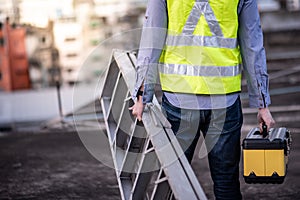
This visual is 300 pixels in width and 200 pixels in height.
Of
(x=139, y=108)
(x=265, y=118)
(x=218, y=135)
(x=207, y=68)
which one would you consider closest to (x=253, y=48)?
(x=207, y=68)

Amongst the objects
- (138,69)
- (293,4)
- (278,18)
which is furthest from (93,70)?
(293,4)

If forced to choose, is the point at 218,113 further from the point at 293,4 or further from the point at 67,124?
the point at 293,4

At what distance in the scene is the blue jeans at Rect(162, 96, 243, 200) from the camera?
3.73 metres

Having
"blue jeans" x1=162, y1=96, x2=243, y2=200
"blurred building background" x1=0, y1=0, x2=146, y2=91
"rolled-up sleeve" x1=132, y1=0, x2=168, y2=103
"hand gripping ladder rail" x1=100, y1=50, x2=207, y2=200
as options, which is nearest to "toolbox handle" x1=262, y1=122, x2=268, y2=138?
"blue jeans" x1=162, y1=96, x2=243, y2=200

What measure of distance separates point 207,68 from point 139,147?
0.69 meters

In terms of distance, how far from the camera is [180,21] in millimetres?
3637

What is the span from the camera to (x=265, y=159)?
12.0 feet

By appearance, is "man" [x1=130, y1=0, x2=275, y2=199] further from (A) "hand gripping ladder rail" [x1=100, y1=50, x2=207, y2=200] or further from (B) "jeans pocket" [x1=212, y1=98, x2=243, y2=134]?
(A) "hand gripping ladder rail" [x1=100, y1=50, x2=207, y2=200]

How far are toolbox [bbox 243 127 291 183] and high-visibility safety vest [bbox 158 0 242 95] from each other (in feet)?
1.11

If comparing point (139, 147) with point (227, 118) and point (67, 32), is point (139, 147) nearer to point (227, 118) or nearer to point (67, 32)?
point (227, 118)

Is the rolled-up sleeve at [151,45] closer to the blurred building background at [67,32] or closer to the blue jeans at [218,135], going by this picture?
the blue jeans at [218,135]

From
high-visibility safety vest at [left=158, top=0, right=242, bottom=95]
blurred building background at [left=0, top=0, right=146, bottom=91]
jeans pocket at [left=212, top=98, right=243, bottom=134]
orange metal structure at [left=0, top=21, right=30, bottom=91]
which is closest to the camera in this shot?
high-visibility safety vest at [left=158, top=0, right=242, bottom=95]

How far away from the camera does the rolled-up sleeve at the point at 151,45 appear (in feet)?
12.0

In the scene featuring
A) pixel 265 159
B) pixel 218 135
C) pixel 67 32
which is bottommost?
pixel 67 32
